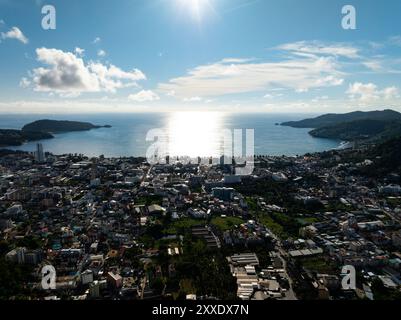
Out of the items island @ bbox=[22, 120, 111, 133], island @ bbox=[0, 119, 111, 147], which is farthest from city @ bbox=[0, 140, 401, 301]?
island @ bbox=[22, 120, 111, 133]

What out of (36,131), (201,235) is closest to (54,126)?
(36,131)

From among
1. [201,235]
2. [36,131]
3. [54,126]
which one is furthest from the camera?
[54,126]

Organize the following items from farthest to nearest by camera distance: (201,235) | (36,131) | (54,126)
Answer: (54,126), (36,131), (201,235)

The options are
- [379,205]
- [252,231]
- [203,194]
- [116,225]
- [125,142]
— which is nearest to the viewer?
[252,231]

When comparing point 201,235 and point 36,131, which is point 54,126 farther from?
point 201,235

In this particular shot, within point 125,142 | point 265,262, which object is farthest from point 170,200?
point 125,142

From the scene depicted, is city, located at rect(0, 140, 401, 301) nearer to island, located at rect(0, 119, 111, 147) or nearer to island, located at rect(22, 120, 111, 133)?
island, located at rect(0, 119, 111, 147)
